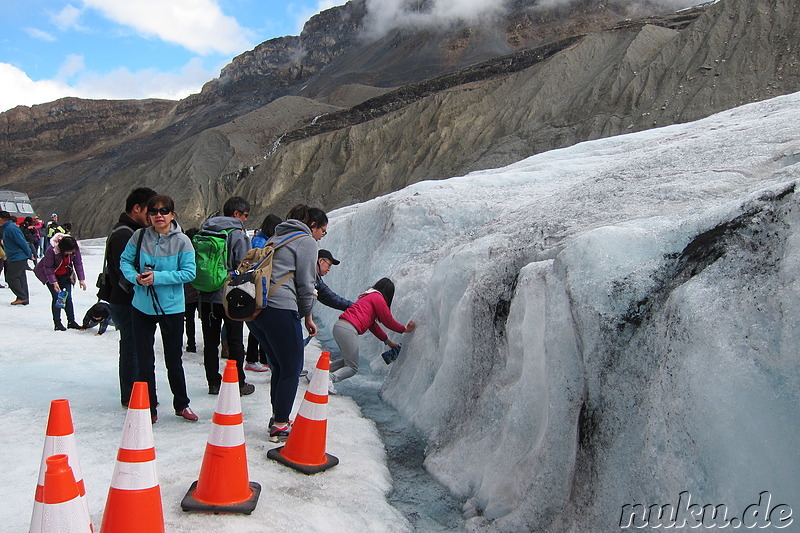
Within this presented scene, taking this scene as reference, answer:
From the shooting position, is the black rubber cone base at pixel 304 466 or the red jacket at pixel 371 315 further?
the red jacket at pixel 371 315

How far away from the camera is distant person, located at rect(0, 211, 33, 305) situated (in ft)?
28.4

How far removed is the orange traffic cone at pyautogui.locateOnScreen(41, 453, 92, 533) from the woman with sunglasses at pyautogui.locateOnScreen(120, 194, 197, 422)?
1.97m

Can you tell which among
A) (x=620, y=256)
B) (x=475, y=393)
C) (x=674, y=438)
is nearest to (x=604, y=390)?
(x=674, y=438)

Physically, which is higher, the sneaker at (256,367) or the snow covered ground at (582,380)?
the snow covered ground at (582,380)

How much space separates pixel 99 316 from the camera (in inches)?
245

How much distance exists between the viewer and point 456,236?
20.3 feet

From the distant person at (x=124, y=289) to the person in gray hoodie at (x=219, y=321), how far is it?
0.57m

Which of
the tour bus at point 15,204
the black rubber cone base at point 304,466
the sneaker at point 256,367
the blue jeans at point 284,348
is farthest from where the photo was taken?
the tour bus at point 15,204

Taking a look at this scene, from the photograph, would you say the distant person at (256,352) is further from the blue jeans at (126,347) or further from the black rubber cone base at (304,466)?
the black rubber cone base at (304,466)

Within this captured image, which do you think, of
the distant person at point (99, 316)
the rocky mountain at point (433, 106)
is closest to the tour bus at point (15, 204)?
the rocky mountain at point (433, 106)

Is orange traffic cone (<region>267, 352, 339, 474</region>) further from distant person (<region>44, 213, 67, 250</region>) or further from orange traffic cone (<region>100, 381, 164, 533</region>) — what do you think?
distant person (<region>44, 213, 67, 250</region>)

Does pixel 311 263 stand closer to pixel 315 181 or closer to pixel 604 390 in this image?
pixel 604 390

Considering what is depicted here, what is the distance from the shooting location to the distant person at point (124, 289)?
4074 millimetres

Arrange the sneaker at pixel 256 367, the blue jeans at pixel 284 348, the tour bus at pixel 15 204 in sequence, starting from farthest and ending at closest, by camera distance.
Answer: the tour bus at pixel 15 204 → the sneaker at pixel 256 367 → the blue jeans at pixel 284 348
